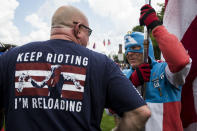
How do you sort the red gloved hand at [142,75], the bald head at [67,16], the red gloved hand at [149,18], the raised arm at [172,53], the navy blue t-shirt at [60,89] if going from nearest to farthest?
the navy blue t-shirt at [60,89], the bald head at [67,16], the raised arm at [172,53], the red gloved hand at [149,18], the red gloved hand at [142,75]

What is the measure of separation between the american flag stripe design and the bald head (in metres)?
0.39

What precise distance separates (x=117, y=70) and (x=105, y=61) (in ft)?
0.35

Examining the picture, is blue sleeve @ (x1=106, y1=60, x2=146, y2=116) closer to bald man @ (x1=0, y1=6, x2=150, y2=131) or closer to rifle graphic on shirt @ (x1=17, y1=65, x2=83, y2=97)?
bald man @ (x1=0, y1=6, x2=150, y2=131)

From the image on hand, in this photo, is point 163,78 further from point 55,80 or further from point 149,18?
point 55,80

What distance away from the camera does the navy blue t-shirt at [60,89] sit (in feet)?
4.52

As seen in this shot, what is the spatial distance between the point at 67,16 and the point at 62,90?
0.60m

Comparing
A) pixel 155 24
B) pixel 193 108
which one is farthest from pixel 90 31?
pixel 193 108

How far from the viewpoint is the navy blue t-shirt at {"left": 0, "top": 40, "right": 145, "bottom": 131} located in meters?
1.38

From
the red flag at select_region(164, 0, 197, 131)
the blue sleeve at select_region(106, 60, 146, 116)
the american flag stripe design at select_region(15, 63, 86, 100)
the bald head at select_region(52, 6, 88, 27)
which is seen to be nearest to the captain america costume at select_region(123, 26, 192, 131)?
the red flag at select_region(164, 0, 197, 131)

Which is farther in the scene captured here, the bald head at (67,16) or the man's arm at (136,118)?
the bald head at (67,16)

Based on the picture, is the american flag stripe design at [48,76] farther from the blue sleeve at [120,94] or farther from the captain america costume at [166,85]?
the captain america costume at [166,85]

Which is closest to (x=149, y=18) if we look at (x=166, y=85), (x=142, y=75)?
(x=142, y=75)

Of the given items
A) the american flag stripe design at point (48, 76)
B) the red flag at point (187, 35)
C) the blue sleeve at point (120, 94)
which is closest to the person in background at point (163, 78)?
the red flag at point (187, 35)

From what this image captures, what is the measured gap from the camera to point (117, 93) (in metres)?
1.40
